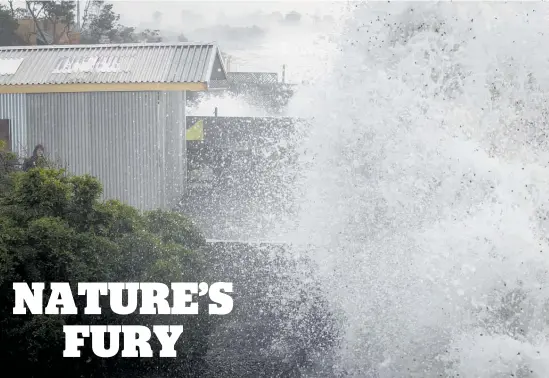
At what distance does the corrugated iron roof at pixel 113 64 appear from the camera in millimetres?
13539

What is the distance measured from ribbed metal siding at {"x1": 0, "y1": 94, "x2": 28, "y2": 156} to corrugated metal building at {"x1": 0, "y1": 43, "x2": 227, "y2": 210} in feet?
0.06

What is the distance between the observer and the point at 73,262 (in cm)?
722

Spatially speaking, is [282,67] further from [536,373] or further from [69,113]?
[536,373]

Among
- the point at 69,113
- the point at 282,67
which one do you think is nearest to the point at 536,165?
the point at 69,113

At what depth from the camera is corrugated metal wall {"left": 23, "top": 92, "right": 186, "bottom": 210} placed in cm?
1394

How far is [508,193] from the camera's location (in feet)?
22.7

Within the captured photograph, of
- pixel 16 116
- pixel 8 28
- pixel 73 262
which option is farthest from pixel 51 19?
pixel 73 262

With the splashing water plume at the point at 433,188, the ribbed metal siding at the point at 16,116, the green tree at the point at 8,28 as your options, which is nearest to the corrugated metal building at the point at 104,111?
the ribbed metal siding at the point at 16,116

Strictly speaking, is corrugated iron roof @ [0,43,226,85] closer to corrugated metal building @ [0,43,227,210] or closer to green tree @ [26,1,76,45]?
corrugated metal building @ [0,43,227,210]

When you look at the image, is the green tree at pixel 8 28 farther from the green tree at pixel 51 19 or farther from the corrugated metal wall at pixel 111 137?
the corrugated metal wall at pixel 111 137

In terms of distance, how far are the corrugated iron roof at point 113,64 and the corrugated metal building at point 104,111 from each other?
19mm

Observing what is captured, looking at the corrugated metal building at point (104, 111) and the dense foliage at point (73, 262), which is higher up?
the corrugated metal building at point (104, 111)

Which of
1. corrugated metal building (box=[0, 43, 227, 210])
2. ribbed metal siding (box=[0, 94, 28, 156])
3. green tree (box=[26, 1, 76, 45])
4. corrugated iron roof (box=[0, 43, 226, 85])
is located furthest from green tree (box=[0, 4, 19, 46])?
ribbed metal siding (box=[0, 94, 28, 156])

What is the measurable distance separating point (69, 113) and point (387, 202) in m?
8.39
